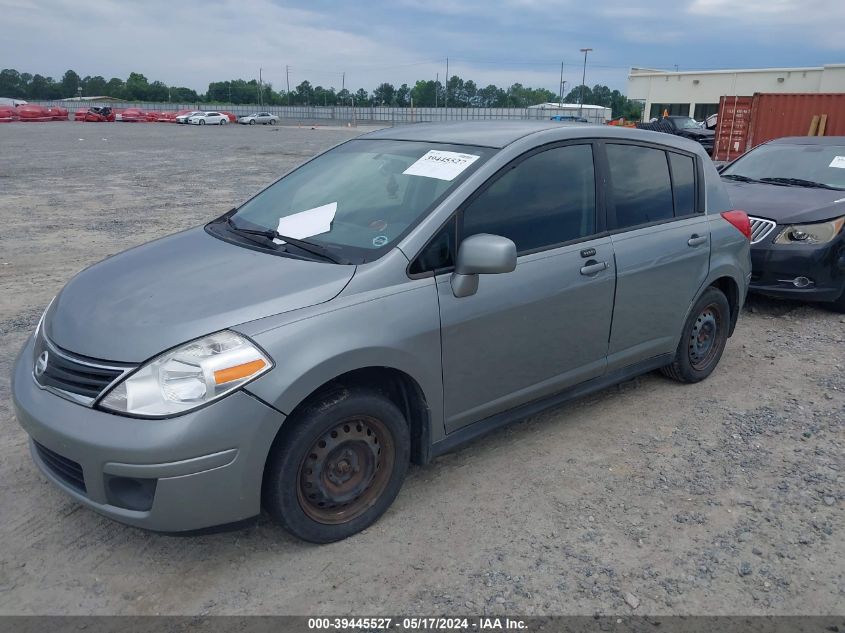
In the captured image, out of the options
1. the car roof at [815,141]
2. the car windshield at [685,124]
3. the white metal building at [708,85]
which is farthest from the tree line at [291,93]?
the car roof at [815,141]

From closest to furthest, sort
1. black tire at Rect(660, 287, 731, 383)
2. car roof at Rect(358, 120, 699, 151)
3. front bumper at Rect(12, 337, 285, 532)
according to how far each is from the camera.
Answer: front bumper at Rect(12, 337, 285, 532) < car roof at Rect(358, 120, 699, 151) < black tire at Rect(660, 287, 731, 383)

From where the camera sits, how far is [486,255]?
310cm

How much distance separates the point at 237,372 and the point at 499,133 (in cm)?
204

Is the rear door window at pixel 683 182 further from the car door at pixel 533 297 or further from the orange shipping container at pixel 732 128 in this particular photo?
the orange shipping container at pixel 732 128

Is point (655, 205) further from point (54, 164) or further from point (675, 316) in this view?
point (54, 164)

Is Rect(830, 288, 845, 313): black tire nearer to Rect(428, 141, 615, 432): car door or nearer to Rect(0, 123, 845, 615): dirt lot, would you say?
Rect(0, 123, 845, 615): dirt lot

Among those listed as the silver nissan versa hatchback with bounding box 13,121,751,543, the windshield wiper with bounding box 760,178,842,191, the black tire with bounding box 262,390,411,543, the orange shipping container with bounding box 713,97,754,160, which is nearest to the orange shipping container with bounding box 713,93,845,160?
the orange shipping container with bounding box 713,97,754,160

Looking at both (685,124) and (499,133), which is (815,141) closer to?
(499,133)

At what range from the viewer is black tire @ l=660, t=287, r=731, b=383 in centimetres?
475

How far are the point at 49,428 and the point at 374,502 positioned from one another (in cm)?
138

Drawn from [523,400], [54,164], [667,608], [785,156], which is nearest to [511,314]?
[523,400]

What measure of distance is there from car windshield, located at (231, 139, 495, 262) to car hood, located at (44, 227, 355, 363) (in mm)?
290

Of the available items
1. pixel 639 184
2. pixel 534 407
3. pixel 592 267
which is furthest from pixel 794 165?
pixel 534 407

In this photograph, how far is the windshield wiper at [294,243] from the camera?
3.19 meters
